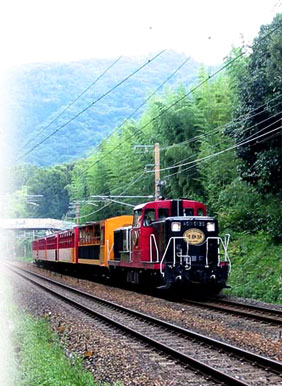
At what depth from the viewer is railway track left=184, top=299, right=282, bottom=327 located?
10.9 metres

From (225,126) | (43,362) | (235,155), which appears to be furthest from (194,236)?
(43,362)

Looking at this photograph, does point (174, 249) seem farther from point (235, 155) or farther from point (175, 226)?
point (235, 155)

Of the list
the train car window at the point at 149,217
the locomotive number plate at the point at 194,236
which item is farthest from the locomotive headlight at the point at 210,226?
the train car window at the point at 149,217

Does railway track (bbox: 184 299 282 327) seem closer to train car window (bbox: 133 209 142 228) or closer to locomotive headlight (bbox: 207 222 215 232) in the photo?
locomotive headlight (bbox: 207 222 215 232)

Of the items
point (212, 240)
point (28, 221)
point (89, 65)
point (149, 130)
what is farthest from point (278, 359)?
point (28, 221)

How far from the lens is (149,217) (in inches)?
646

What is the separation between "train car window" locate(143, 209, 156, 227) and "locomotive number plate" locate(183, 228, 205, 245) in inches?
60.3

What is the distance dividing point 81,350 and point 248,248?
44.1 ft

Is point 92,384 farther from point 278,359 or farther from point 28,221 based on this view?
point 28,221

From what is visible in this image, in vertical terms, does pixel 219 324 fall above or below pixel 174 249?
below

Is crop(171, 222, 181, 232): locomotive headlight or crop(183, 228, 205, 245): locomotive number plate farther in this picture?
crop(183, 228, 205, 245): locomotive number plate

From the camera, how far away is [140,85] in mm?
63531

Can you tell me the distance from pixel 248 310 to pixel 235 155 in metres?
10.8

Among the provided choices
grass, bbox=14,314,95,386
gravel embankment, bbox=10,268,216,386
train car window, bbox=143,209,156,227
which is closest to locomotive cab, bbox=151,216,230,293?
train car window, bbox=143,209,156,227
